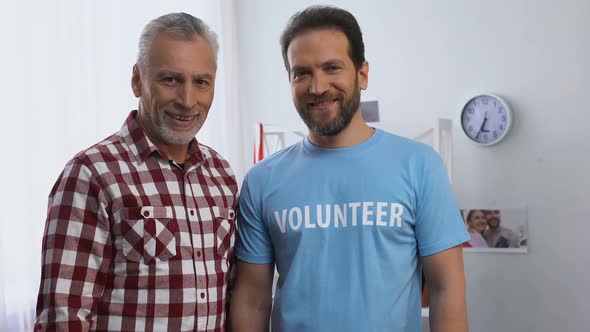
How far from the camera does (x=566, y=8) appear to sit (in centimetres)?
291

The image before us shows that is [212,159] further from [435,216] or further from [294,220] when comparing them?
[435,216]

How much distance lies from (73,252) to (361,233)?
0.57 m

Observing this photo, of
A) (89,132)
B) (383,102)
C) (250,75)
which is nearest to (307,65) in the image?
(89,132)

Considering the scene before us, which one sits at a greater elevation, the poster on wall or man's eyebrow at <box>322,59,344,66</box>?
man's eyebrow at <box>322,59,344,66</box>

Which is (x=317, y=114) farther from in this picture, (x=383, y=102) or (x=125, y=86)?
(x=383, y=102)

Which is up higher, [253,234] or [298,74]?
[298,74]

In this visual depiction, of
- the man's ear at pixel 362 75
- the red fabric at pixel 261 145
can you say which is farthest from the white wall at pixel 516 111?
the man's ear at pixel 362 75

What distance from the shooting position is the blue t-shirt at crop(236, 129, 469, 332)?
4.28 ft

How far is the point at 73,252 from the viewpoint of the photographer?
118 centimetres

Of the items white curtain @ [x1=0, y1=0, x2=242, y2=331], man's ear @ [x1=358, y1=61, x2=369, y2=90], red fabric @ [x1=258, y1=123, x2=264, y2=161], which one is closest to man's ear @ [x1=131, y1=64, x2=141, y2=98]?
man's ear @ [x1=358, y1=61, x2=369, y2=90]

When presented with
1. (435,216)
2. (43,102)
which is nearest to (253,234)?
(435,216)

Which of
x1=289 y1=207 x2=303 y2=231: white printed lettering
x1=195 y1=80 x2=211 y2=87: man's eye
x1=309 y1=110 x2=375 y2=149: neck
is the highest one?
x1=195 y1=80 x2=211 y2=87: man's eye

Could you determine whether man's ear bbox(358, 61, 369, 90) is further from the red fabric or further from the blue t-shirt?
the red fabric

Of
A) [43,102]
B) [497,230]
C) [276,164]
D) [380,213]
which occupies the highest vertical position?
[43,102]
